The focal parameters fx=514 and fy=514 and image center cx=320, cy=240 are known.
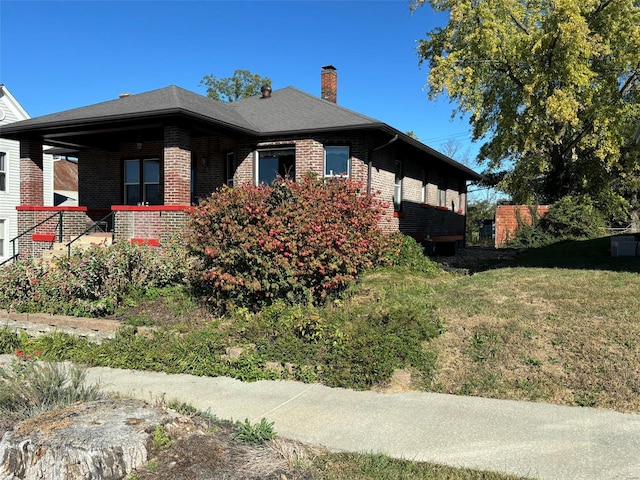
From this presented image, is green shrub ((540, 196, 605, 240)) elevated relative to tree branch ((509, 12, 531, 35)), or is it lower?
lower

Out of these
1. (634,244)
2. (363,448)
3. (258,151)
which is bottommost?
(363,448)

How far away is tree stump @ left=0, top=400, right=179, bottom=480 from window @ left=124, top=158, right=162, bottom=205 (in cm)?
1377

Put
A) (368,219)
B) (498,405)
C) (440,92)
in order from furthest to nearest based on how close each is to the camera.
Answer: (440,92) < (368,219) < (498,405)

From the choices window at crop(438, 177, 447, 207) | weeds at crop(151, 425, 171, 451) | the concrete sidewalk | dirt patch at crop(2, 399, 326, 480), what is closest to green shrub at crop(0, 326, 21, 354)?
the concrete sidewalk

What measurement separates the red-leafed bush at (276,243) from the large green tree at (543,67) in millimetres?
12399

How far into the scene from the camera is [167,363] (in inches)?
258

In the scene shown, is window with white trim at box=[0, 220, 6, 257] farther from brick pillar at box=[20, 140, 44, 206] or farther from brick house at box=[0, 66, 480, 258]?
brick pillar at box=[20, 140, 44, 206]

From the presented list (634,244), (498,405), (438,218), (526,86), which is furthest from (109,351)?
(526,86)

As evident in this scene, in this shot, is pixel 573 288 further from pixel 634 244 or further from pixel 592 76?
pixel 592 76

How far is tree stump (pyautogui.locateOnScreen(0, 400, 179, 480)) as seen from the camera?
3.07m

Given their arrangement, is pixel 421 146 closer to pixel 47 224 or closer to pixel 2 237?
pixel 47 224

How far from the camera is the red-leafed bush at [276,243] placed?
7516 mm

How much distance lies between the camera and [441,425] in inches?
179

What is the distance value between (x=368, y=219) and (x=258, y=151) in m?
7.35
